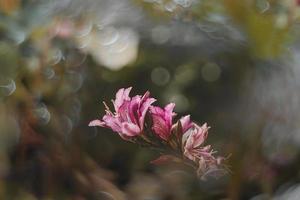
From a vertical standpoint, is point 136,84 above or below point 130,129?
below

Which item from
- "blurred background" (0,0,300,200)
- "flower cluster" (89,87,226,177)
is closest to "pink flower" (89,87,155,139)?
"flower cluster" (89,87,226,177)

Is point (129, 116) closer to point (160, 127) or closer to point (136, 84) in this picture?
point (160, 127)

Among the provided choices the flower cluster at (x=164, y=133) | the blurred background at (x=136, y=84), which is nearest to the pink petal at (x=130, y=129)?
the flower cluster at (x=164, y=133)

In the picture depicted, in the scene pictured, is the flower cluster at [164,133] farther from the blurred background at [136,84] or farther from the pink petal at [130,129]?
the blurred background at [136,84]

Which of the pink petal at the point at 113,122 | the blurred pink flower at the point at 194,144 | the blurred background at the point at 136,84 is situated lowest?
the blurred background at the point at 136,84

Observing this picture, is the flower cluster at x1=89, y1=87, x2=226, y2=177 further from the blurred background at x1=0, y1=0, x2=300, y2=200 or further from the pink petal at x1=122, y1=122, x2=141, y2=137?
the blurred background at x1=0, y1=0, x2=300, y2=200

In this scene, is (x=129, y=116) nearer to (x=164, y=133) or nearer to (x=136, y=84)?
(x=164, y=133)

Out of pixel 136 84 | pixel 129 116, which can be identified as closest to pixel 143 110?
pixel 129 116

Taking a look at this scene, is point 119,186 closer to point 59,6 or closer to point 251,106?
point 251,106

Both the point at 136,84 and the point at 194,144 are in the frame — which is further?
the point at 136,84
